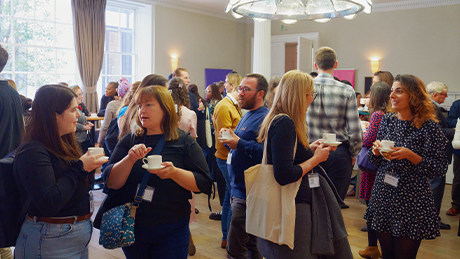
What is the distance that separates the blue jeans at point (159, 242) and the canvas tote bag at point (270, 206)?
0.35 m

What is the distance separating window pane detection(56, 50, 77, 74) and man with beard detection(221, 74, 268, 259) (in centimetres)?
696

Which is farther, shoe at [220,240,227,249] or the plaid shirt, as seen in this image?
shoe at [220,240,227,249]

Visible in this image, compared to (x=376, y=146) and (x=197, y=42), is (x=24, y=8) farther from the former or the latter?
(x=376, y=146)

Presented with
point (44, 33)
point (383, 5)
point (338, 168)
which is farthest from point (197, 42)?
point (338, 168)

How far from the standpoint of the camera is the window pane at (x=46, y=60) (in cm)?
802

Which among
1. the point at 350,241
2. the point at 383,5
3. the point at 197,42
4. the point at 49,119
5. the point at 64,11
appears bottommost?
the point at 350,241

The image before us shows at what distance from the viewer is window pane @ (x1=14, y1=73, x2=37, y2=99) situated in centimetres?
779

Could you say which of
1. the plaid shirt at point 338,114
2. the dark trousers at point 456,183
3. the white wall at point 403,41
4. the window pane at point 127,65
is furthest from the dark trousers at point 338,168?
the window pane at point 127,65

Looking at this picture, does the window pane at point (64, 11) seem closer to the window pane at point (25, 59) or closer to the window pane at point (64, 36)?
the window pane at point (64, 36)

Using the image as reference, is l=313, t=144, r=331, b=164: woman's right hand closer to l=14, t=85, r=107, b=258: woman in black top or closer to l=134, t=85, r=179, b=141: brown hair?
l=134, t=85, r=179, b=141: brown hair

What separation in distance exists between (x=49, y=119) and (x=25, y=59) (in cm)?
728

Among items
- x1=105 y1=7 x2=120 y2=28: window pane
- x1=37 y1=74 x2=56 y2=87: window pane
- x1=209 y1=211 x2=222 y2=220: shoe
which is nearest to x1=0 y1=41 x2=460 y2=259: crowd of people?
x1=209 y1=211 x2=222 y2=220: shoe

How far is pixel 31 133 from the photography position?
5.22 ft

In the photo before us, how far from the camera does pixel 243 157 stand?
2.47 m
